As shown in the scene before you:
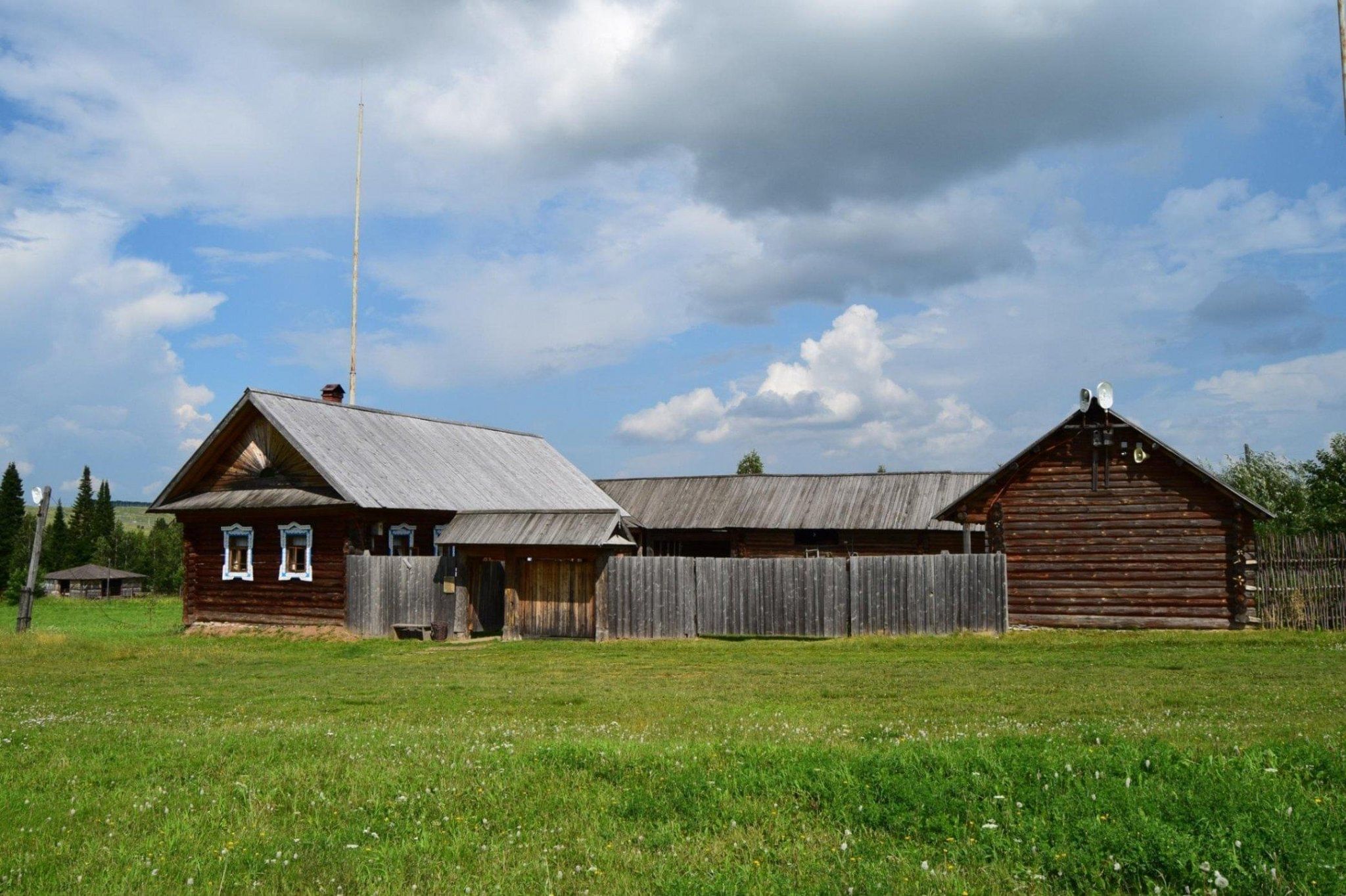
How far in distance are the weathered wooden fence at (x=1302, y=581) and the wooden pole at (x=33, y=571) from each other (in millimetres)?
31045

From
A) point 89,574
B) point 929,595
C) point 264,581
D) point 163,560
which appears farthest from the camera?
point 163,560

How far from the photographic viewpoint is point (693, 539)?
41.9m

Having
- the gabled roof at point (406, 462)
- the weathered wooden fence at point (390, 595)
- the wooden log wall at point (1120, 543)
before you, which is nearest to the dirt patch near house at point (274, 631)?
the weathered wooden fence at point (390, 595)

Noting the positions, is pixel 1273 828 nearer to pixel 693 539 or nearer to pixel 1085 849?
pixel 1085 849

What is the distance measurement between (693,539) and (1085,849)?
3589cm

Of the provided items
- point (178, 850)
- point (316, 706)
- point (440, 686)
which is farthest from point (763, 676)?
point (178, 850)

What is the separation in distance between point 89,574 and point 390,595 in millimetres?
52261

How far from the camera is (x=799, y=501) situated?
4056cm

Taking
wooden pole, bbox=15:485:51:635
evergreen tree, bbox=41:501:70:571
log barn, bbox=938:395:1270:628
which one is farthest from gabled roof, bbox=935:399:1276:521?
evergreen tree, bbox=41:501:70:571

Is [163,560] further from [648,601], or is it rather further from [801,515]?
[648,601]

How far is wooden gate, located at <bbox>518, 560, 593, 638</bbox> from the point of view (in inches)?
990

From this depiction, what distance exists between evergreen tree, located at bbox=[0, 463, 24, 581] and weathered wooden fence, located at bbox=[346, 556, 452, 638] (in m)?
50.5

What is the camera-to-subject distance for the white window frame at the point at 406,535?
95.4 ft

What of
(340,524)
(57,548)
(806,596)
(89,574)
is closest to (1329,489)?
(806,596)
